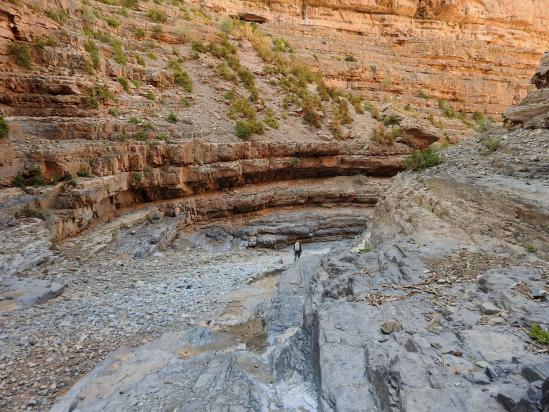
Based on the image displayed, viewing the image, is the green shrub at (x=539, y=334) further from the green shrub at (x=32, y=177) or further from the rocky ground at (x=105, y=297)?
the green shrub at (x=32, y=177)

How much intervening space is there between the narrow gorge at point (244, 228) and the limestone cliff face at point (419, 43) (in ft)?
3.76

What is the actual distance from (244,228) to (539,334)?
468 inches

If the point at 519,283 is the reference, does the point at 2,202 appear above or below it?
below

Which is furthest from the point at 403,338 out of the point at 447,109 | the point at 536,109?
the point at 447,109

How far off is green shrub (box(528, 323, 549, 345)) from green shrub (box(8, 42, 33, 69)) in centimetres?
1445

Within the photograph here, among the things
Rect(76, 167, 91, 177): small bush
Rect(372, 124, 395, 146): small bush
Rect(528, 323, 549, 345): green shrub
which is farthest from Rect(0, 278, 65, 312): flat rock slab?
Rect(372, 124, 395, 146): small bush

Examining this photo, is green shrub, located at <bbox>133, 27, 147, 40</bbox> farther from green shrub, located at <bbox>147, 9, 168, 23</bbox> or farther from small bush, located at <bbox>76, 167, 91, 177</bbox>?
small bush, located at <bbox>76, 167, 91, 177</bbox>

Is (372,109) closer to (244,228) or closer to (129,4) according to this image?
(244,228)

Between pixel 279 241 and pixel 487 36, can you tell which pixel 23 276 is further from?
pixel 487 36

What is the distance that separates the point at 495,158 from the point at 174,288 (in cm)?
808

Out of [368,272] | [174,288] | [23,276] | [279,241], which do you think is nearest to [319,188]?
[279,241]

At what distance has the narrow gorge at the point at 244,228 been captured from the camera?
362 cm

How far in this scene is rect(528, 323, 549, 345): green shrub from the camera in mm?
3059

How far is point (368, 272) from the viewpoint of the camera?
5.42m
